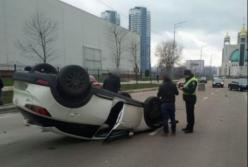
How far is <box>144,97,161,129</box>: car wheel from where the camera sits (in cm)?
948

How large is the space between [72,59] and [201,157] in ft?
193

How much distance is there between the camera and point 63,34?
205 ft

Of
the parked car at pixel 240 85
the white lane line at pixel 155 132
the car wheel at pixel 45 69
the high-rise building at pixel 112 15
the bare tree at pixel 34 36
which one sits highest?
the high-rise building at pixel 112 15

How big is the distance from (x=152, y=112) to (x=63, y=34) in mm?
54713

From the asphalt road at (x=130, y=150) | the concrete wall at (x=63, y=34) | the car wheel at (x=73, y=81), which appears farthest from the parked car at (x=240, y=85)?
the car wheel at (x=73, y=81)

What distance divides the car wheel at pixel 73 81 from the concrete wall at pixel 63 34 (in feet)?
136

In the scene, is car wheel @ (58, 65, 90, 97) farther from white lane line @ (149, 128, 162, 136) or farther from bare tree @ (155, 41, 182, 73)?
bare tree @ (155, 41, 182, 73)

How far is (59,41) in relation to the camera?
60406 mm

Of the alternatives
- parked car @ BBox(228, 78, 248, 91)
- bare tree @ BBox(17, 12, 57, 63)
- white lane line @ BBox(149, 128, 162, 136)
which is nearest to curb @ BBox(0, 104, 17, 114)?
white lane line @ BBox(149, 128, 162, 136)

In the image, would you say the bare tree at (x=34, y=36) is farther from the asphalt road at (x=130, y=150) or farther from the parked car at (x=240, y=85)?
the asphalt road at (x=130, y=150)

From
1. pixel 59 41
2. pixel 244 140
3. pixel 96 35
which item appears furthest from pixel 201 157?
pixel 96 35

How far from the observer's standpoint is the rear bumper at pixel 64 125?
722 centimetres

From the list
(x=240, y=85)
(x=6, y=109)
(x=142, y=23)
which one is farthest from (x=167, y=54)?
(x=6, y=109)

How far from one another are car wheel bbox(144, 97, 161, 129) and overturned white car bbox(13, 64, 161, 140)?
0.91 m
